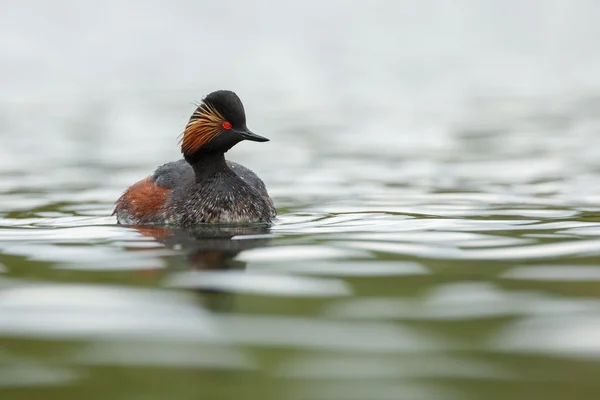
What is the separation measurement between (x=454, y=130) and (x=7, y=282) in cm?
1803

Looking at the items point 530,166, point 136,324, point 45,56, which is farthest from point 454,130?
point 45,56

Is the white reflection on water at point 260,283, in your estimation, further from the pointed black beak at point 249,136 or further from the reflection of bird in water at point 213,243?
the pointed black beak at point 249,136

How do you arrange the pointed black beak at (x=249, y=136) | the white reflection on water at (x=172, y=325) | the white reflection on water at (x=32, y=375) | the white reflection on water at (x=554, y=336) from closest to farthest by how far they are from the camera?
the white reflection on water at (x=32, y=375)
the white reflection on water at (x=554, y=336)
the white reflection on water at (x=172, y=325)
the pointed black beak at (x=249, y=136)

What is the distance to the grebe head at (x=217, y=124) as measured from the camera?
10758 millimetres

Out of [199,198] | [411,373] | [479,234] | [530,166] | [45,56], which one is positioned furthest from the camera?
[45,56]

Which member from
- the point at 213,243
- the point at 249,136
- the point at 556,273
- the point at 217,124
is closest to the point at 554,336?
the point at 556,273

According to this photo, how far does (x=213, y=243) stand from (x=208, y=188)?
1930 mm

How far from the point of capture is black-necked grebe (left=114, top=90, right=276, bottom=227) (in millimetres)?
10633

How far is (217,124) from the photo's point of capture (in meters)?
10.9

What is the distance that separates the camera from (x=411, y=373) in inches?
185

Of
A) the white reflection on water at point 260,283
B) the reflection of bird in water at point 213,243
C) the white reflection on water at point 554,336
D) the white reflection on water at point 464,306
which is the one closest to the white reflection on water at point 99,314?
the reflection of bird in water at point 213,243

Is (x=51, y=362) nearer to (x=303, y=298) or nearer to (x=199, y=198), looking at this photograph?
(x=303, y=298)

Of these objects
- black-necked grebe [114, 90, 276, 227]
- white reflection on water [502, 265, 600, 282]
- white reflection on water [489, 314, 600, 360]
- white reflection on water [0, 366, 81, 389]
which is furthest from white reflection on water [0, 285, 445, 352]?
black-necked grebe [114, 90, 276, 227]

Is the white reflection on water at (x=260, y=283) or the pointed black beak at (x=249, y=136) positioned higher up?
the pointed black beak at (x=249, y=136)
